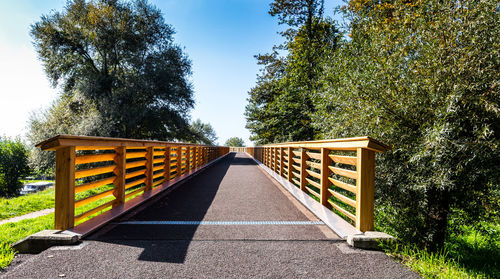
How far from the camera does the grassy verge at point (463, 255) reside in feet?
7.79

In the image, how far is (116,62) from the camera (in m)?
17.9

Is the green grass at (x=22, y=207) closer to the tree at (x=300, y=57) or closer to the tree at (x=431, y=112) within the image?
the tree at (x=431, y=112)

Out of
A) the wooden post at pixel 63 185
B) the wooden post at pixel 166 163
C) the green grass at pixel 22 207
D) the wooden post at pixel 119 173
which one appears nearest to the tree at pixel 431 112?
the wooden post at pixel 119 173

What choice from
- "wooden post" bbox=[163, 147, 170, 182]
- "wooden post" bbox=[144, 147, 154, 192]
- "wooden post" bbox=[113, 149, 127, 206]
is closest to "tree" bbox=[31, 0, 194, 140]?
"wooden post" bbox=[163, 147, 170, 182]

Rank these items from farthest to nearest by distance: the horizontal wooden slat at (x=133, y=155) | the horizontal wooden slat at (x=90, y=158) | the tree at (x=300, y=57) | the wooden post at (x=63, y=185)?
the tree at (x=300, y=57) → the horizontal wooden slat at (x=133, y=155) → the horizontal wooden slat at (x=90, y=158) → the wooden post at (x=63, y=185)

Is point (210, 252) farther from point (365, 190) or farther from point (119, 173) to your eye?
point (119, 173)

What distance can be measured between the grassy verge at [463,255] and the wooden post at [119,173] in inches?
148

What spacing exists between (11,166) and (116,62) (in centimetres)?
1432

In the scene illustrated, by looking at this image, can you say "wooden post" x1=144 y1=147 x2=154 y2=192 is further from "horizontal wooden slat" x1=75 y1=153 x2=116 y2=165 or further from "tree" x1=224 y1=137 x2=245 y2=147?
"tree" x1=224 y1=137 x2=245 y2=147

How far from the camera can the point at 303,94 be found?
13203mm

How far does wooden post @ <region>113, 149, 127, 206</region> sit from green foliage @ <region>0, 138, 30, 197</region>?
23.8 m

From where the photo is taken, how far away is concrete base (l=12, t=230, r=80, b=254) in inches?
107

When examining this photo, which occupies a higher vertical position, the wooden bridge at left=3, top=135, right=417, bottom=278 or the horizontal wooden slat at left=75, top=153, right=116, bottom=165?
the horizontal wooden slat at left=75, top=153, right=116, bottom=165

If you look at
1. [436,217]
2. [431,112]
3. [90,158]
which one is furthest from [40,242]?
[436,217]
